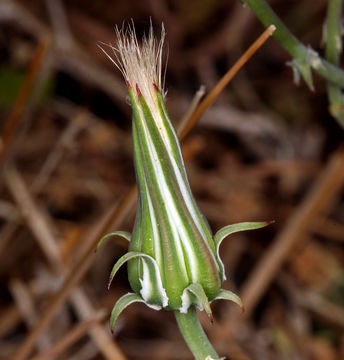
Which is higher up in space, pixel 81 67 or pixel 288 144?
pixel 81 67

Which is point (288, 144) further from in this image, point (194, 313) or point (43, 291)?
point (194, 313)

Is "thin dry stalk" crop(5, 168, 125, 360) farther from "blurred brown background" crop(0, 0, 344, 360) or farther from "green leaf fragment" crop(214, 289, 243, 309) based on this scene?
"green leaf fragment" crop(214, 289, 243, 309)

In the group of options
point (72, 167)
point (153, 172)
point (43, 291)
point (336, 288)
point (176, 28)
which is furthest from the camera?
point (176, 28)

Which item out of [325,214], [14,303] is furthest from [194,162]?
[14,303]

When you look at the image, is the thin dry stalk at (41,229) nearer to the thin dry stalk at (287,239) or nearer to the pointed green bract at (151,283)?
the thin dry stalk at (287,239)

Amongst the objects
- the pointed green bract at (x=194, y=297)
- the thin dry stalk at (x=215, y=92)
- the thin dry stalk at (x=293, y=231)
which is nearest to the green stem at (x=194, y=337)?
the pointed green bract at (x=194, y=297)
